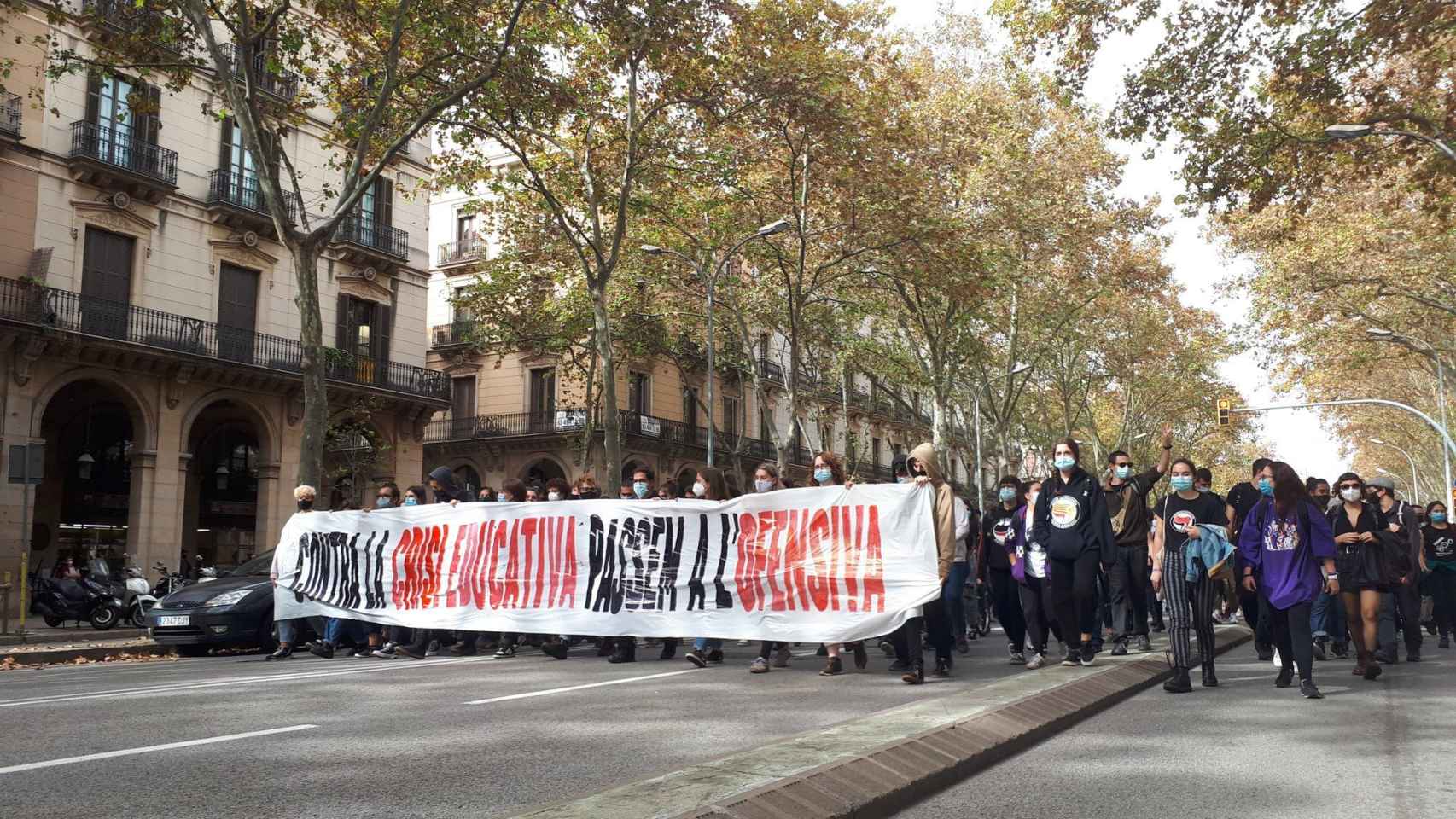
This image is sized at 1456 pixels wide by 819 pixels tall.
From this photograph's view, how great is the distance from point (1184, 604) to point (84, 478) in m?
27.6

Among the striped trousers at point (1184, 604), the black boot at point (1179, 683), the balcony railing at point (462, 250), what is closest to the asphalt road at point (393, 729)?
the black boot at point (1179, 683)

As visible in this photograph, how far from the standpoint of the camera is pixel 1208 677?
885 cm

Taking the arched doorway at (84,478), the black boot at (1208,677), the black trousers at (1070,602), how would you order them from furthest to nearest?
the arched doorway at (84,478)
the black trousers at (1070,602)
the black boot at (1208,677)

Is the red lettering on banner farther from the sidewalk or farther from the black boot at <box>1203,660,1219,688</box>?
the black boot at <box>1203,660,1219,688</box>

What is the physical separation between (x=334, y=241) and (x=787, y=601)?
24682 mm

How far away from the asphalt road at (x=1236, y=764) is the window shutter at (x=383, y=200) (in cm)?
2813

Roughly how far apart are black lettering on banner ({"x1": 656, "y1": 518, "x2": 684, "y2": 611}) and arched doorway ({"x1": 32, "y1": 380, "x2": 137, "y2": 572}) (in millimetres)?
20823

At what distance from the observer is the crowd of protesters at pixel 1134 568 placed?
28.3 ft

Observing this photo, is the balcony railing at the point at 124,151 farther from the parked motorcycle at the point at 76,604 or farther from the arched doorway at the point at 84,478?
the parked motorcycle at the point at 76,604

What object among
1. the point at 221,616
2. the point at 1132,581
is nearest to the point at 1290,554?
the point at 1132,581

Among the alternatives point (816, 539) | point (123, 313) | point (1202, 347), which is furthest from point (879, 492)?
point (1202, 347)

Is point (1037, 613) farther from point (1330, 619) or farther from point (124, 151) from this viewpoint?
point (124, 151)

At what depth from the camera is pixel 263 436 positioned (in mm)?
28859

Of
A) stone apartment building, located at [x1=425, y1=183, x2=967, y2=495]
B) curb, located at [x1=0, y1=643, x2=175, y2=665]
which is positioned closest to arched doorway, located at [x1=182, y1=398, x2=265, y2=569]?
stone apartment building, located at [x1=425, y1=183, x2=967, y2=495]
